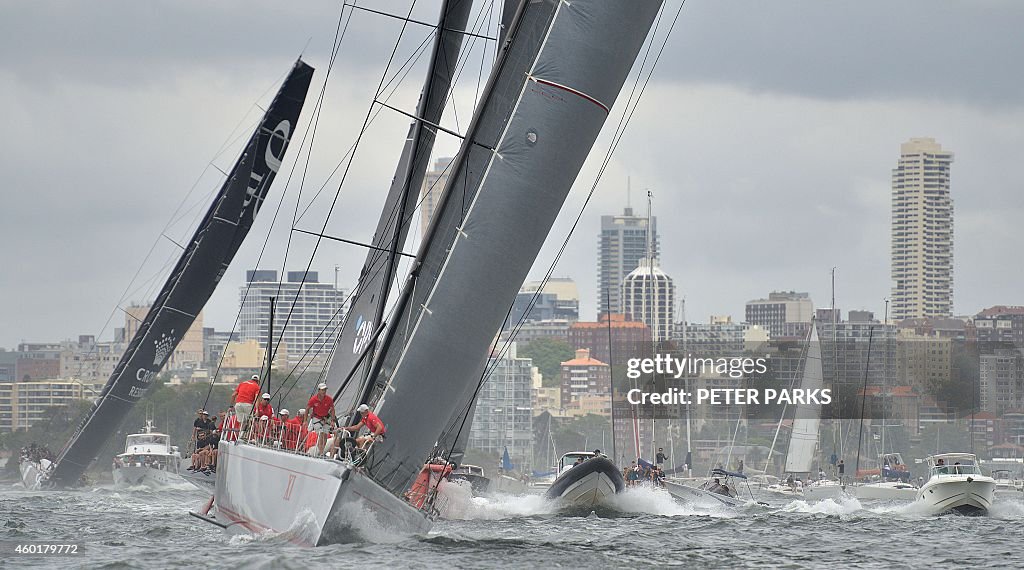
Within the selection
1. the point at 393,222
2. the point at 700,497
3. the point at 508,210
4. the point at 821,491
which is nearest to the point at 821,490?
the point at 821,491

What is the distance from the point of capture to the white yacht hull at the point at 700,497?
41.4m

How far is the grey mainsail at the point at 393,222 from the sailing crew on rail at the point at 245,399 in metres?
1.26

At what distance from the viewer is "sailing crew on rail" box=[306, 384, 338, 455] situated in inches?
765

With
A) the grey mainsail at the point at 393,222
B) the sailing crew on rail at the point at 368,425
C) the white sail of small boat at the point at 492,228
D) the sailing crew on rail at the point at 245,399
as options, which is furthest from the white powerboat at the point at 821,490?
the sailing crew on rail at the point at 368,425

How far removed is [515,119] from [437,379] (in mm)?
3336

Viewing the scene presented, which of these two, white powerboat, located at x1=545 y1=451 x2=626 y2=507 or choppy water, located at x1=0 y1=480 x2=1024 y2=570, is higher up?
white powerboat, located at x1=545 y1=451 x2=626 y2=507

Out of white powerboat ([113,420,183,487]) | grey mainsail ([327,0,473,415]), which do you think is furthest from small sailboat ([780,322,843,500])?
grey mainsail ([327,0,473,415])

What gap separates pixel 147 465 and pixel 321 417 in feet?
114

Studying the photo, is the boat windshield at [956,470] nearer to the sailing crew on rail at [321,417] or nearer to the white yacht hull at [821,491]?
the white yacht hull at [821,491]

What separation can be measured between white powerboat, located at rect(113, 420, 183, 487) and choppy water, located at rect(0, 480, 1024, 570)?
13.3 metres

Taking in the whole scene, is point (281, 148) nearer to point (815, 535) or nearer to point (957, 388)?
point (815, 535)

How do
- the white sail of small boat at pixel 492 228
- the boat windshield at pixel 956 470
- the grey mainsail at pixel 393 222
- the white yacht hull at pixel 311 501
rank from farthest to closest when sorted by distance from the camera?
the boat windshield at pixel 956 470 < the grey mainsail at pixel 393 222 < the white sail of small boat at pixel 492 228 < the white yacht hull at pixel 311 501

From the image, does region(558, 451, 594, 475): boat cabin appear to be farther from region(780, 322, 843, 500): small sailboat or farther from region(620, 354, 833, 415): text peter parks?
region(620, 354, 833, 415): text peter parks

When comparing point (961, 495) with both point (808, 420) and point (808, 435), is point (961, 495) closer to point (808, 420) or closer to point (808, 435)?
point (808, 420)
